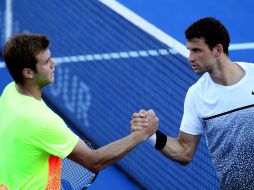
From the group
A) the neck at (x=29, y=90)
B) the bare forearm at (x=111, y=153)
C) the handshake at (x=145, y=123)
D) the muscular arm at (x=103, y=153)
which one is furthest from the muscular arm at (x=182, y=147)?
the neck at (x=29, y=90)

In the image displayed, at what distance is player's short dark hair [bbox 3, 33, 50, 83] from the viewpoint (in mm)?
4527

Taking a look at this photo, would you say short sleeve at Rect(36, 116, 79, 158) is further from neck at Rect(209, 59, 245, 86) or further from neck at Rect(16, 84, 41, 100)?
neck at Rect(209, 59, 245, 86)

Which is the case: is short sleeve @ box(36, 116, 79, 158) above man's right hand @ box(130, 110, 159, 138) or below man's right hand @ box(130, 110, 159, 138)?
below

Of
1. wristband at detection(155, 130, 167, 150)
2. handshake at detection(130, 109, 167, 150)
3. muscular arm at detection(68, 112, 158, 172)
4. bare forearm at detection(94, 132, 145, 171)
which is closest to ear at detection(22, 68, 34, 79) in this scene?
muscular arm at detection(68, 112, 158, 172)

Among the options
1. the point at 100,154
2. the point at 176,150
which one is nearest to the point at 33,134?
the point at 100,154

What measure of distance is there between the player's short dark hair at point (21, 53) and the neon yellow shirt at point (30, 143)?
0.18m

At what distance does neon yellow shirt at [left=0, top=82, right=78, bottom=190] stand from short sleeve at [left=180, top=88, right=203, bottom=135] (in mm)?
973

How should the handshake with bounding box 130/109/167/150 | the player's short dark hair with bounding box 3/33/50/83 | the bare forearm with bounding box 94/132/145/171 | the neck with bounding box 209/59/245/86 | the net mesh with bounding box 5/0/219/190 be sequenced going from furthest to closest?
the net mesh with bounding box 5/0/219/190, the neck with bounding box 209/59/245/86, the handshake with bounding box 130/109/167/150, the bare forearm with bounding box 94/132/145/171, the player's short dark hair with bounding box 3/33/50/83

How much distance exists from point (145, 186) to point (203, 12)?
3861 mm

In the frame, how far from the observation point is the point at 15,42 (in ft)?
14.9

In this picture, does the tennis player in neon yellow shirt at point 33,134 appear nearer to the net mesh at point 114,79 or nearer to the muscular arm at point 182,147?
the muscular arm at point 182,147

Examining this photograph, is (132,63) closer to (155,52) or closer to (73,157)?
(155,52)

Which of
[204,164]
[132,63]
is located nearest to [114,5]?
[132,63]

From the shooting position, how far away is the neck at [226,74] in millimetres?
5086
